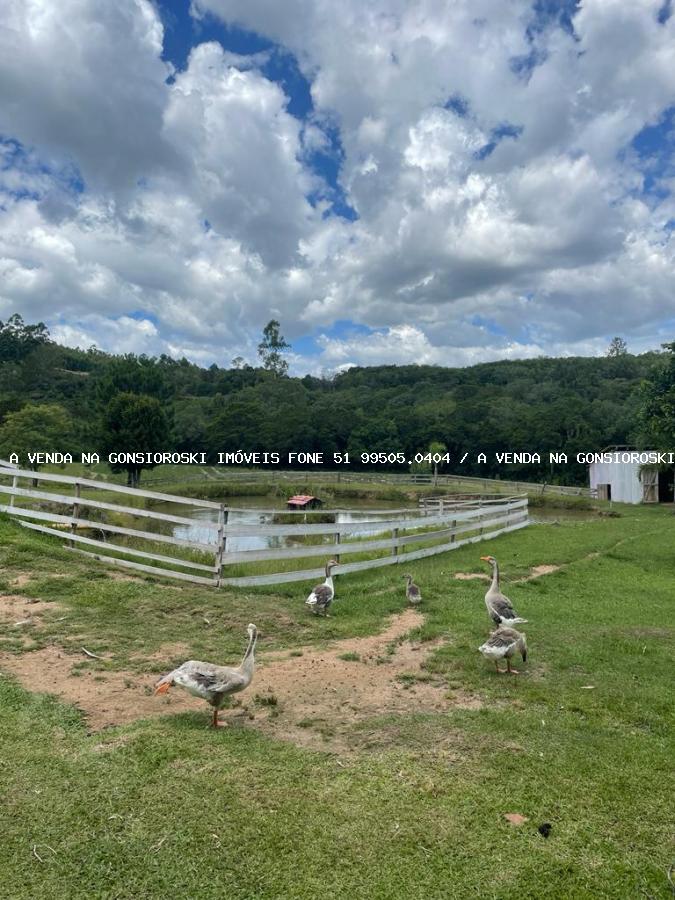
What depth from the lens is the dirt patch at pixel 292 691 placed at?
4645 millimetres

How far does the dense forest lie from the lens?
41656mm

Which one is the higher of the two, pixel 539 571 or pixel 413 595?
pixel 413 595

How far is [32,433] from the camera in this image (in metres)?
34.5

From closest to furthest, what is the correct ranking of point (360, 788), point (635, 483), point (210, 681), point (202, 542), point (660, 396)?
point (360, 788) → point (210, 681) → point (202, 542) → point (660, 396) → point (635, 483)

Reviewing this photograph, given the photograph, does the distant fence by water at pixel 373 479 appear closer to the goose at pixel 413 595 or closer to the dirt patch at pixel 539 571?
the dirt patch at pixel 539 571

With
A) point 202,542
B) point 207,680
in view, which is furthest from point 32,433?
point 207,680

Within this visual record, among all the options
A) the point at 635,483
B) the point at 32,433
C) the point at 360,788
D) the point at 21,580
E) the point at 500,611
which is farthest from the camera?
the point at 635,483

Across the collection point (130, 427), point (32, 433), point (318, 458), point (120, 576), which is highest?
point (130, 427)

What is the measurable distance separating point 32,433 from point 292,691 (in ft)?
114

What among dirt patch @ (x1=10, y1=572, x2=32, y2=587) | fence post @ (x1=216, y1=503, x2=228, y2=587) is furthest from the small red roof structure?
dirt patch @ (x1=10, y1=572, x2=32, y2=587)

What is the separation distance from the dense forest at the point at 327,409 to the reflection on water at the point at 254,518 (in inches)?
300

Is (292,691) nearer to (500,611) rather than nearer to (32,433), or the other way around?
(500,611)

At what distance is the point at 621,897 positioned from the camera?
2.79 m

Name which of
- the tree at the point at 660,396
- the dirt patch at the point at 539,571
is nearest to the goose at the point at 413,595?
the dirt patch at the point at 539,571
